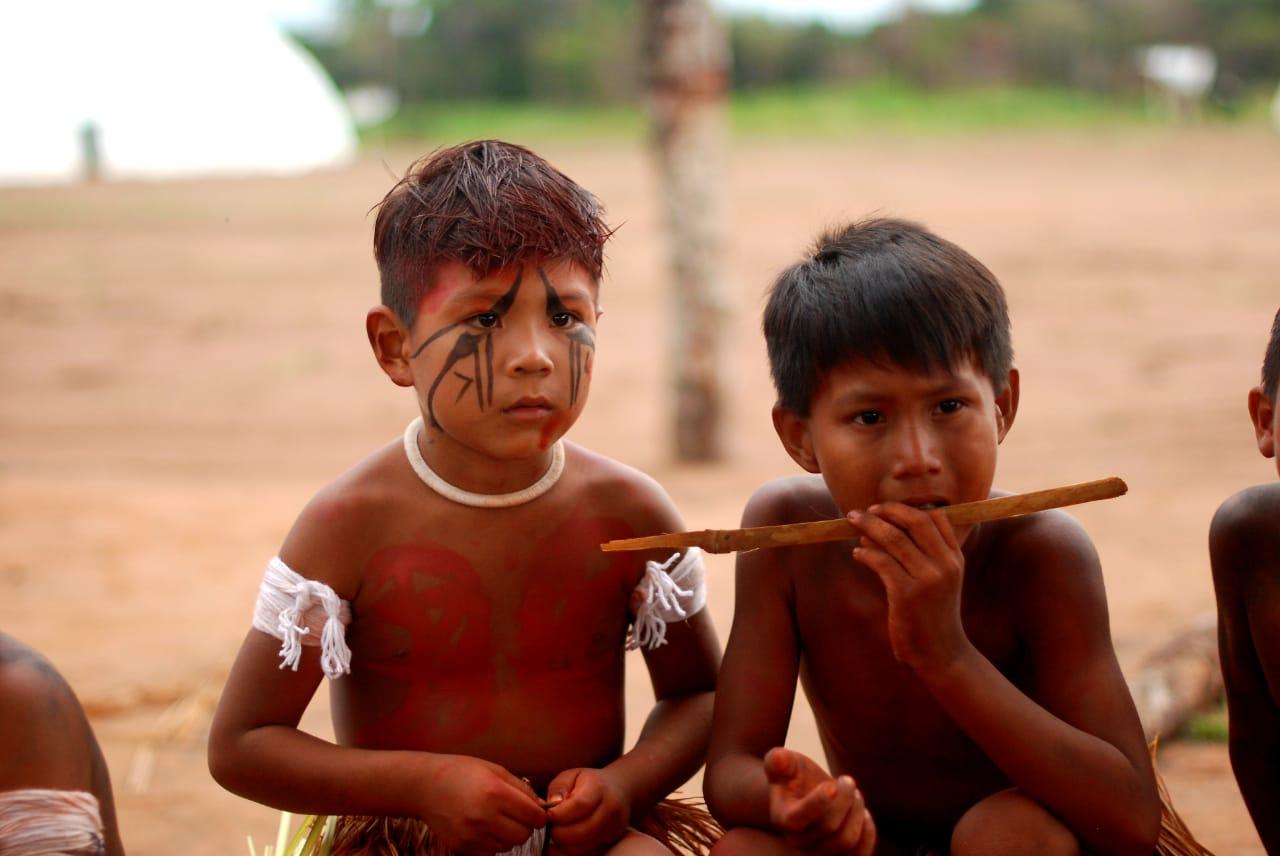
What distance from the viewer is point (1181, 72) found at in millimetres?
28594

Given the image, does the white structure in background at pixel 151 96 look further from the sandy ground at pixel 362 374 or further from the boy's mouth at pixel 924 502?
the boy's mouth at pixel 924 502

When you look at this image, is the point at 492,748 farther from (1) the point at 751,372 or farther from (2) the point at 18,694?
(1) the point at 751,372

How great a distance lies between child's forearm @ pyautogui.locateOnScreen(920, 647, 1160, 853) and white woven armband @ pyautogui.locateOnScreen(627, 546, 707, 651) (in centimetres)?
48

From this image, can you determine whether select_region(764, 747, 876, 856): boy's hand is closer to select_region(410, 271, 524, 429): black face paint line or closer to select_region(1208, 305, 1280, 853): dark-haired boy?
select_region(410, 271, 524, 429): black face paint line

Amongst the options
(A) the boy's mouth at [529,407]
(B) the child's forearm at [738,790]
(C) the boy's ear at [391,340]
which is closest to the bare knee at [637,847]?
(B) the child's forearm at [738,790]

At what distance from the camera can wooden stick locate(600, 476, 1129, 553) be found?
205 centimetres

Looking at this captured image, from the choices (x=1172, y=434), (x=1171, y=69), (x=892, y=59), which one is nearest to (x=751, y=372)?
(x=1172, y=434)

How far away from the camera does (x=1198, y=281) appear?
14.5 meters

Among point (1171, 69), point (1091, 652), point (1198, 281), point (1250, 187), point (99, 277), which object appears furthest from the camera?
point (1171, 69)

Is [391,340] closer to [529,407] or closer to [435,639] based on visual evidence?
[529,407]

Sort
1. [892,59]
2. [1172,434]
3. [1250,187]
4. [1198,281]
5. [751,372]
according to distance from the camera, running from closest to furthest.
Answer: [1172,434], [751,372], [1198,281], [1250,187], [892,59]

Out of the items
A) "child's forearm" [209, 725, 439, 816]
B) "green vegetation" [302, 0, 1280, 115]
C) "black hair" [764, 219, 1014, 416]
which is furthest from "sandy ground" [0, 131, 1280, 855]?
"green vegetation" [302, 0, 1280, 115]

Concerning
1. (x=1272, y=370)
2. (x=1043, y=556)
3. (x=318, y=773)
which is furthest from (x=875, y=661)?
(x=318, y=773)

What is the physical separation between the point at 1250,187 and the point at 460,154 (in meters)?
18.7
